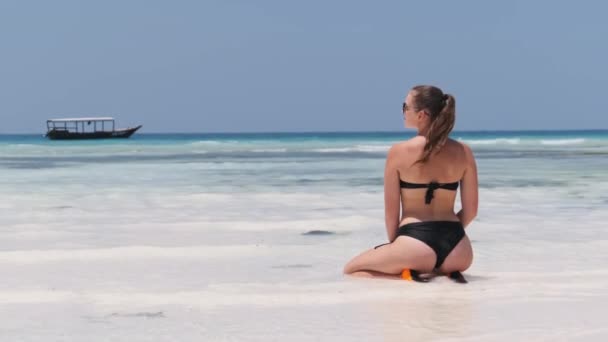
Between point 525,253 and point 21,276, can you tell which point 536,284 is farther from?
point 21,276

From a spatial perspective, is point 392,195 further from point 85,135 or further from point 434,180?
point 85,135

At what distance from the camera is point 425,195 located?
468 cm

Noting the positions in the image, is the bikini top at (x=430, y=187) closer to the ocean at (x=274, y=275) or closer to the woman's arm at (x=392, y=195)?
the woman's arm at (x=392, y=195)

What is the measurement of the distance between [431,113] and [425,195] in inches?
18.8

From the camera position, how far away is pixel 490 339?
3.44 meters

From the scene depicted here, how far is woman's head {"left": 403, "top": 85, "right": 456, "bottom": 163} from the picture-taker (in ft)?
14.8

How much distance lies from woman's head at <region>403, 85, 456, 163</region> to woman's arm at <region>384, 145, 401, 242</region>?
18 centimetres

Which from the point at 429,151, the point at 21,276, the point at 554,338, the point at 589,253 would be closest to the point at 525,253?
the point at 589,253

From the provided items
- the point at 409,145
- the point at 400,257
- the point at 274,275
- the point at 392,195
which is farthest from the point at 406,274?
the point at 274,275

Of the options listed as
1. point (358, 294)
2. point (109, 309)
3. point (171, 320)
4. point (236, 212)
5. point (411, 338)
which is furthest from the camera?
point (236, 212)

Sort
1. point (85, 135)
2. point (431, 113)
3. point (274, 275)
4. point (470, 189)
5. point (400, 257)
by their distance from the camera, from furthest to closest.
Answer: point (85, 135) < point (274, 275) < point (470, 189) < point (400, 257) < point (431, 113)

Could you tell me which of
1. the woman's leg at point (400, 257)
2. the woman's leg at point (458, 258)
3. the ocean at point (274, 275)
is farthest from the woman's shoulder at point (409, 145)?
the ocean at point (274, 275)

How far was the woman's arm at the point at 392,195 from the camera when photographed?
465 cm

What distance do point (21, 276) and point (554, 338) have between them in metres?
3.18
